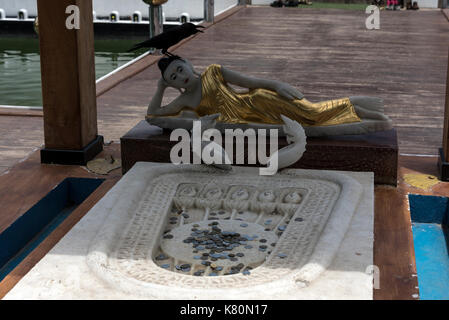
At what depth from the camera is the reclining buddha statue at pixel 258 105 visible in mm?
4266

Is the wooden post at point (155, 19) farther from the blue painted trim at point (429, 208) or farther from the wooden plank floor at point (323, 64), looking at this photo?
the blue painted trim at point (429, 208)

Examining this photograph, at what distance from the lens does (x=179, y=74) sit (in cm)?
425

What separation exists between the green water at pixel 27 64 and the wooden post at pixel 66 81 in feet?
13.1

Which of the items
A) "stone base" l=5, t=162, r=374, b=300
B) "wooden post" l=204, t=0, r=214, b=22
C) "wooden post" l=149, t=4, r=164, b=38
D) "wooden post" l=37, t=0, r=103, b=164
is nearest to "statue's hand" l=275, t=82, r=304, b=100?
"stone base" l=5, t=162, r=374, b=300

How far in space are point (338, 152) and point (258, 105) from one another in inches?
21.9

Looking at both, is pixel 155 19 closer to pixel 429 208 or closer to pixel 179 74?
pixel 179 74

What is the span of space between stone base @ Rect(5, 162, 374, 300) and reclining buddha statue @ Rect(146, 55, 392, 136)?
328 mm

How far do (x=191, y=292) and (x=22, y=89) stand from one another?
292 inches

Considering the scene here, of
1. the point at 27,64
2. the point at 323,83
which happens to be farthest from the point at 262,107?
the point at 27,64

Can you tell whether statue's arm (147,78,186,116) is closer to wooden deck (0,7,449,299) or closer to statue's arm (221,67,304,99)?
statue's arm (221,67,304,99)

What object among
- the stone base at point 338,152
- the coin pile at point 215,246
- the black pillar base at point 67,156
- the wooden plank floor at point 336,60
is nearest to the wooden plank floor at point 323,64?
the wooden plank floor at point 336,60

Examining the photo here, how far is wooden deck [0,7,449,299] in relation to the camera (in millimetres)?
3732

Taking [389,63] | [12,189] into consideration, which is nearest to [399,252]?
[12,189]

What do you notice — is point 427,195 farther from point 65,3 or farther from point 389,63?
point 389,63
